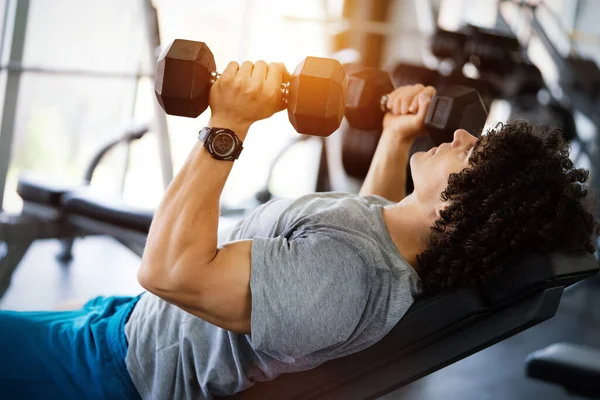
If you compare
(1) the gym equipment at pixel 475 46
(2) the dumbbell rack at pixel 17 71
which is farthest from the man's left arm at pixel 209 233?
(1) the gym equipment at pixel 475 46

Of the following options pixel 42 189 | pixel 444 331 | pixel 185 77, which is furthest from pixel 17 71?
pixel 444 331

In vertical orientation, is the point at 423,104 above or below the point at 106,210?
above

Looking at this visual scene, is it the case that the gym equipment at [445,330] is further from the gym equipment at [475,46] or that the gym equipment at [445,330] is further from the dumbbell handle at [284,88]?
the gym equipment at [475,46]

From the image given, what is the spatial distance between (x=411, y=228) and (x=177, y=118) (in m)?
2.26

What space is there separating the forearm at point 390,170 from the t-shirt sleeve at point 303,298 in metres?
0.58

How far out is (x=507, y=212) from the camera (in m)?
1.02

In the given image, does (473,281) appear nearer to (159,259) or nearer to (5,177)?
(159,259)

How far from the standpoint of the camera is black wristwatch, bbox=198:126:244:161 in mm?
1021

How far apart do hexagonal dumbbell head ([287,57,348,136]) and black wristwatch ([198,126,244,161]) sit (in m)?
0.11

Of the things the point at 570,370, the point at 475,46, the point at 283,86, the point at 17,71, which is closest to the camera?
the point at 283,86

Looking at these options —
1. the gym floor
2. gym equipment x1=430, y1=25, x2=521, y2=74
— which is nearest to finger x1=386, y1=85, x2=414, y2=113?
the gym floor

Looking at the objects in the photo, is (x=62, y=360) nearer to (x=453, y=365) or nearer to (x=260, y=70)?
(x=260, y=70)

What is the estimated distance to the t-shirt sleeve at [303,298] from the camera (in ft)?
3.17

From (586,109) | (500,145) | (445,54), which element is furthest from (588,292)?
(500,145)
